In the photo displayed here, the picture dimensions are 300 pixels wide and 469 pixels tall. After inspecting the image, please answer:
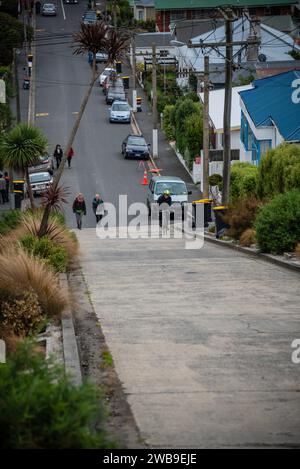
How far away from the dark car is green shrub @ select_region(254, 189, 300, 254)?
40.7m

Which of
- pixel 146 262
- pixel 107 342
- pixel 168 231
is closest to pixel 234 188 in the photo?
pixel 168 231

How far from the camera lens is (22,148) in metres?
24.1

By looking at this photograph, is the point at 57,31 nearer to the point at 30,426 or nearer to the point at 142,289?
the point at 142,289

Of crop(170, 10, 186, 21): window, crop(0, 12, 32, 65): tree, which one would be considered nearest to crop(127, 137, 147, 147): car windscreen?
crop(0, 12, 32, 65): tree

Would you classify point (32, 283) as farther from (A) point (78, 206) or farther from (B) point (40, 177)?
(B) point (40, 177)

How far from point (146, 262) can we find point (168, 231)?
12.8 meters

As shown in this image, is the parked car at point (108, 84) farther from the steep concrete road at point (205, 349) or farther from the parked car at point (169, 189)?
the steep concrete road at point (205, 349)

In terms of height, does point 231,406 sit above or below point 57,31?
below

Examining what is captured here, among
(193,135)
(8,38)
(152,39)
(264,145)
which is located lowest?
(193,135)

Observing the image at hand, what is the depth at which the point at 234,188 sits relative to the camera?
40219 mm

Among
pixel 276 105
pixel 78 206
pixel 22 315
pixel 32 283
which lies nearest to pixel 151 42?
pixel 276 105

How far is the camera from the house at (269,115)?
4106 cm

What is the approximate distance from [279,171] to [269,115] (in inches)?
568

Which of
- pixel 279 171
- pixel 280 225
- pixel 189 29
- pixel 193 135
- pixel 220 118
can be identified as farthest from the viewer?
pixel 189 29
